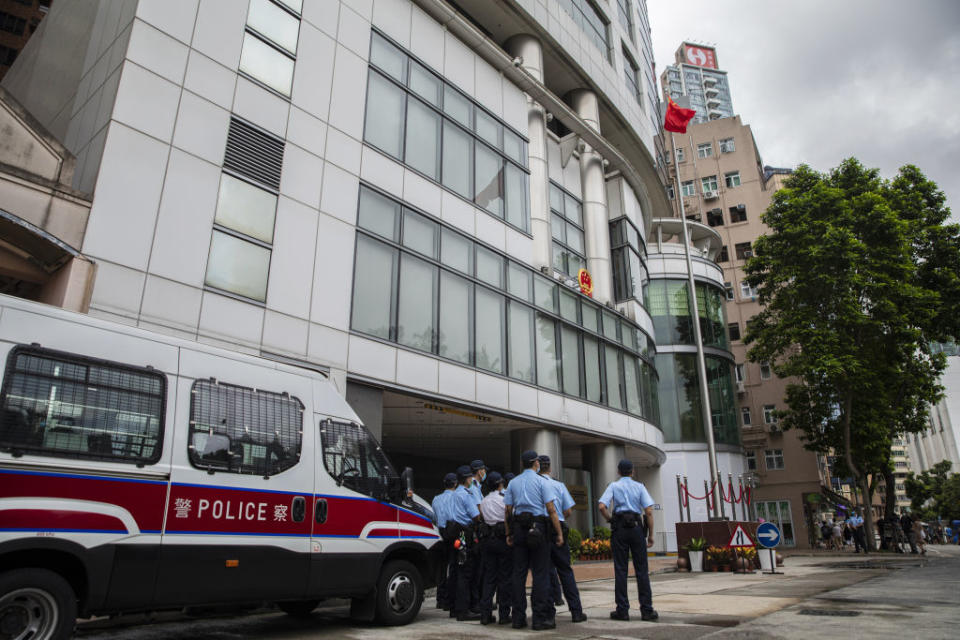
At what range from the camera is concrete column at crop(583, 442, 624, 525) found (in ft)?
71.3

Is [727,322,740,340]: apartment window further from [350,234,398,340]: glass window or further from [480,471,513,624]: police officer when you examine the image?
[480,471,513,624]: police officer

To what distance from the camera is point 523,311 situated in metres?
18.7

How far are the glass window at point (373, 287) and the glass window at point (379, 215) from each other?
14.1 inches

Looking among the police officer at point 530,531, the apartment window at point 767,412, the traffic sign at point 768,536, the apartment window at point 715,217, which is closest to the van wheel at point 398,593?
the police officer at point 530,531

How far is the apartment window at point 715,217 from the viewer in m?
50.5

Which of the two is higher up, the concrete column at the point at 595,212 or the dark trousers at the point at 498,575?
the concrete column at the point at 595,212

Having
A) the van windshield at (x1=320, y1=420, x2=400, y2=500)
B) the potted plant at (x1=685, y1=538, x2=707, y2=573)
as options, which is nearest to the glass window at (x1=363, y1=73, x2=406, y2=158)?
the van windshield at (x1=320, y1=420, x2=400, y2=500)

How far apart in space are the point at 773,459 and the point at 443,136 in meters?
34.1

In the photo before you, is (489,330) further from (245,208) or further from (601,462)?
(601,462)

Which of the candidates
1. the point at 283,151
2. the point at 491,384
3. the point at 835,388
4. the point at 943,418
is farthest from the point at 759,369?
the point at 943,418

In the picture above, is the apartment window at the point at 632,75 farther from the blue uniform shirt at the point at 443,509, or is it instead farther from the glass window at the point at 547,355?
the blue uniform shirt at the point at 443,509

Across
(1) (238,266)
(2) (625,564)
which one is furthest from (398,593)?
(1) (238,266)

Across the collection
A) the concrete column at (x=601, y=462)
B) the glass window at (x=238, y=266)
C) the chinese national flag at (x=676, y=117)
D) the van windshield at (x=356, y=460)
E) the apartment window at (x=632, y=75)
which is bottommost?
the van windshield at (x=356, y=460)

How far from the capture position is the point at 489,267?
58.7ft
